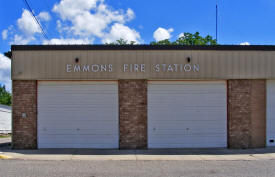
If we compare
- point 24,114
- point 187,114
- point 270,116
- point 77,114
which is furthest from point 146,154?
point 270,116

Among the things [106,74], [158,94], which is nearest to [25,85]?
[106,74]

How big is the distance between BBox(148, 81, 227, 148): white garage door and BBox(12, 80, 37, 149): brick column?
16.8 ft

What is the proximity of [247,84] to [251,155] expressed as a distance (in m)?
3.27

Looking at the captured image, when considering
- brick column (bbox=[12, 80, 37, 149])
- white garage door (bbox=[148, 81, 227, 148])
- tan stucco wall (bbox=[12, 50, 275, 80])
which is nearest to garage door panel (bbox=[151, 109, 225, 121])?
white garage door (bbox=[148, 81, 227, 148])

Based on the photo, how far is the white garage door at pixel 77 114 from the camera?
11641 mm

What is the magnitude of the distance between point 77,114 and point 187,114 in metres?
4.96

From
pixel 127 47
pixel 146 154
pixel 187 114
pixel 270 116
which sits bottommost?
pixel 146 154

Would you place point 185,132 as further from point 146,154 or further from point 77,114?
point 77,114

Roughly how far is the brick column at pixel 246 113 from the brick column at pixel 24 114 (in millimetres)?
8765

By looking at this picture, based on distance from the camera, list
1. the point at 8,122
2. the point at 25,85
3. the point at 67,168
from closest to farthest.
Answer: the point at 67,168
the point at 25,85
the point at 8,122

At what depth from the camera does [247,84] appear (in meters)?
12.0

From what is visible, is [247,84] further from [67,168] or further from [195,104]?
[67,168]

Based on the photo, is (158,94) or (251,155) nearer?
(251,155)

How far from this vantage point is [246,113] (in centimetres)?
1191
